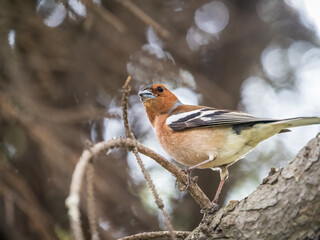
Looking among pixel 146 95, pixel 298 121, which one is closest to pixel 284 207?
pixel 298 121

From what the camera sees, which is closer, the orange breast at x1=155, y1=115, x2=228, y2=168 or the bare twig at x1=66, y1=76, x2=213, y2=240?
the bare twig at x1=66, y1=76, x2=213, y2=240

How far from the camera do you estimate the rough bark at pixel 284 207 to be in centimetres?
216

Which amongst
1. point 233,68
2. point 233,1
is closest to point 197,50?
point 233,68

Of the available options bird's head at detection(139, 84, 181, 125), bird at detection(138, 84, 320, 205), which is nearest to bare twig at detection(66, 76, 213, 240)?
bird at detection(138, 84, 320, 205)

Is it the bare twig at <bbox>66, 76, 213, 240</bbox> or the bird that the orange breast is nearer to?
the bird

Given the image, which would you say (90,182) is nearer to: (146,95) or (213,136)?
(213,136)

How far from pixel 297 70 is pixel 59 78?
3.77 meters

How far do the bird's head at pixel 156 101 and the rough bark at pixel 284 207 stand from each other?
235 centimetres

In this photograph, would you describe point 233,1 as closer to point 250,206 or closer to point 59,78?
point 59,78

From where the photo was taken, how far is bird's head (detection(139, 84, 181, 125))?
4.71 metres

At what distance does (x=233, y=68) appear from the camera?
624 centimetres

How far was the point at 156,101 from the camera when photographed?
187 inches

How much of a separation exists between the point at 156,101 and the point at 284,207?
2.73 metres

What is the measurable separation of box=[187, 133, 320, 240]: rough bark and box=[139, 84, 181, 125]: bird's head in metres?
2.35
